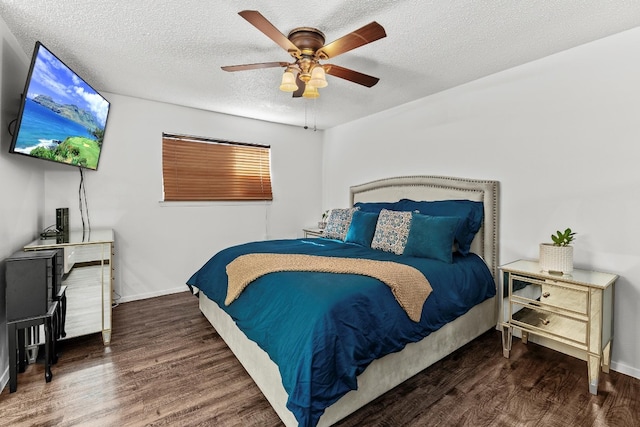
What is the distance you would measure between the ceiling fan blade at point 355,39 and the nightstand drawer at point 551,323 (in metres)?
2.19

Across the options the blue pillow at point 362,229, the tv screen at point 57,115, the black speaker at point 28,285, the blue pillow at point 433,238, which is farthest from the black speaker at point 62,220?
the blue pillow at point 433,238

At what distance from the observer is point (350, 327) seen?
158cm

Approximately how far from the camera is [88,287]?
2.51 meters

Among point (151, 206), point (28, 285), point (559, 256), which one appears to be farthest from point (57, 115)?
point (559, 256)

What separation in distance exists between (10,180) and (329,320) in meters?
2.47

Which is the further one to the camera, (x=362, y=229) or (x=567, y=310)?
(x=362, y=229)

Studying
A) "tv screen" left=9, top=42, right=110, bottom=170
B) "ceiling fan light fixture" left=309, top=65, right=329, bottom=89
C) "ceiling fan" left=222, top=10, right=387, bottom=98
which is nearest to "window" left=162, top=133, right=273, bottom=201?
"tv screen" left=9, top=42, right=110, bottom=170

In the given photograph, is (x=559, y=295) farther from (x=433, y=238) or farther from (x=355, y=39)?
(x=355, y=39)

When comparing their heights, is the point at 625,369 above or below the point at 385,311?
A: below

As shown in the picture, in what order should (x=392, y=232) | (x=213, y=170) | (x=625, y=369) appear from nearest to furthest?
(x=625, y=369) → (x=392, y=232) → (x=213, y=170)

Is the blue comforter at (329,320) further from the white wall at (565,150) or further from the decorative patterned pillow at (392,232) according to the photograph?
the white wall at (565,150)

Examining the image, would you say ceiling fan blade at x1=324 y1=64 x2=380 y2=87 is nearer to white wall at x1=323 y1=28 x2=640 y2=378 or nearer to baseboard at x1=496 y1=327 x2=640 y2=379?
white wall at x1=323 y1=28 x2=640 y2=378

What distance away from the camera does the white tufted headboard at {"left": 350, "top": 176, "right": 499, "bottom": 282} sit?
9.38ft

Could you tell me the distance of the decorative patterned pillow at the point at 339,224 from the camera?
351 centimetres
